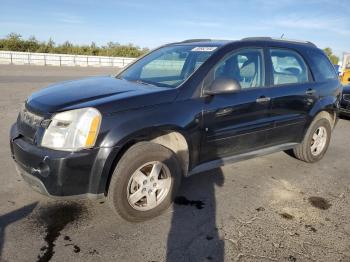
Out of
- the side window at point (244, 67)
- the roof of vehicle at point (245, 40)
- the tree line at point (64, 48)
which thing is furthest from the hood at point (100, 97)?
the tree line at point (64, 48)

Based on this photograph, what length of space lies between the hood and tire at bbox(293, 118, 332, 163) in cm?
264

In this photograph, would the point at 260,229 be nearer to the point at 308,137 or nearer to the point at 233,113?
the point at 233,113

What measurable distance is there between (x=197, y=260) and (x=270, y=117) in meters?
2.23

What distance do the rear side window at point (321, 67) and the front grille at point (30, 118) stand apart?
386cm

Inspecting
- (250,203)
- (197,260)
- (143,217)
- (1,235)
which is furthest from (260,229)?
(1,235)

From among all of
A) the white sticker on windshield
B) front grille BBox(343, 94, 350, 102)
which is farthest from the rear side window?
front grille BBox(343, 94, 350, 102)

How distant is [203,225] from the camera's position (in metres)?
3.35

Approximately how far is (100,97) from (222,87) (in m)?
1.24

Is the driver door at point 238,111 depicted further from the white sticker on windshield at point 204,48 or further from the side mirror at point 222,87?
the white sticker on windshield at point 204,48

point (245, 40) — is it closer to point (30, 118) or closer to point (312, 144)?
point (312, 144)

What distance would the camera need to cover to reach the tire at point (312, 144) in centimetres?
516

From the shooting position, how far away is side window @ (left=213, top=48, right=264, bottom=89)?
3940 millimetres

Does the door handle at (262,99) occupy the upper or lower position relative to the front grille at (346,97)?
upper

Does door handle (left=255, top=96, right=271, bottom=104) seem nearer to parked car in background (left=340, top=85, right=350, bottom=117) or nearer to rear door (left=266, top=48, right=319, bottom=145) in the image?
rear door (left=266, top=48, right=319, bottom=145)
